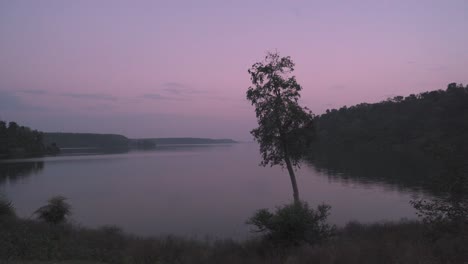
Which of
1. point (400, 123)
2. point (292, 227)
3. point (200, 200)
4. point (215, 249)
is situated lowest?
point (200, 200)

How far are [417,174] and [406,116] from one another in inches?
2965

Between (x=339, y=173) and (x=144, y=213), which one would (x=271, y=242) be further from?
(x=339, y=173)

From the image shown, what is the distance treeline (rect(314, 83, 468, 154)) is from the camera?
94.7 m

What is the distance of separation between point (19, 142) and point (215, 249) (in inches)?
5771

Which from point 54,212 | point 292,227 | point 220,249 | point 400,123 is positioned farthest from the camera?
point 400,123

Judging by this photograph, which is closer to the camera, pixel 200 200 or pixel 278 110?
pixel 278 110

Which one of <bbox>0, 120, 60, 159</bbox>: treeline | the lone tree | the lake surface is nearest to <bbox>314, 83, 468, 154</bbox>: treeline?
the lake surface

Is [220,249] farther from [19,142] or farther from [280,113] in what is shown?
[19,142]

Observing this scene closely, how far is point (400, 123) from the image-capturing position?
119 metres

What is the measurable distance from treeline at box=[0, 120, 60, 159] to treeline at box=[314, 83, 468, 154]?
352ft

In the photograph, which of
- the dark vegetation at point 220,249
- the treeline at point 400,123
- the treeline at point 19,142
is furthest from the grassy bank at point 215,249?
the treeline at point 19,142

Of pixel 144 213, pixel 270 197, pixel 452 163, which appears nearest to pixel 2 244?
pixel 452 163

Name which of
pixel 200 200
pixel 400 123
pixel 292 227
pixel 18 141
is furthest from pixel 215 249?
pixel 18 141

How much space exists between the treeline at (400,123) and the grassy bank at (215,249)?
6503 centimetres
